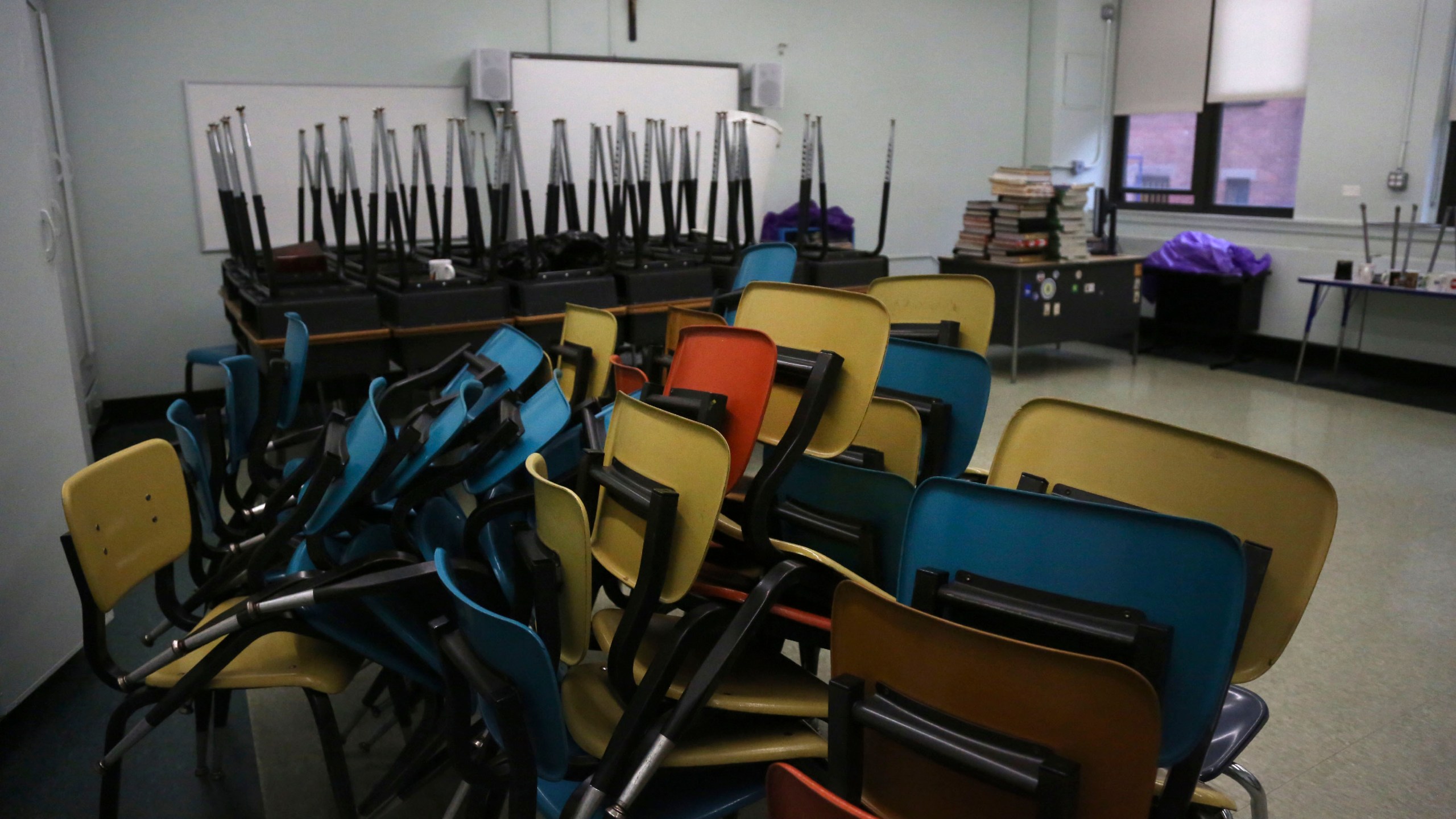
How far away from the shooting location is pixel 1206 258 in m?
6.41

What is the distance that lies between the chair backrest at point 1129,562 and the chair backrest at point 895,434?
0.58 m

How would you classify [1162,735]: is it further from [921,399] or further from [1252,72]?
[1252,72]

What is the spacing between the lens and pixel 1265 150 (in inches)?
267

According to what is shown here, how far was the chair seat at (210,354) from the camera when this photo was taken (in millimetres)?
4977

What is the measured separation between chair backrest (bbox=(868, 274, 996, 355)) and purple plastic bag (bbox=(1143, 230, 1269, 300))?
479 centimetres

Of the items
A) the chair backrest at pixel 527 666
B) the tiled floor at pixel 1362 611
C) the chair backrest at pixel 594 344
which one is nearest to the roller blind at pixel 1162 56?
the tiled floor at pixel 1362 611

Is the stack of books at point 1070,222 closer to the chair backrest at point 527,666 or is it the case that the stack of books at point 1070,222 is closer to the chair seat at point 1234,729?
the chair seat at point 1234,729

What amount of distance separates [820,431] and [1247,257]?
18.9 ft

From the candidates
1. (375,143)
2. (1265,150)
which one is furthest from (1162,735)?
(1265,150)

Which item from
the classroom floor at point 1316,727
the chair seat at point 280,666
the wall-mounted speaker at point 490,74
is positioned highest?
the wall-mounted speaker at point 490,74

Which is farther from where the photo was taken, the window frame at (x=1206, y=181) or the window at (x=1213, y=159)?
the window frame at (x=1206, y=181)

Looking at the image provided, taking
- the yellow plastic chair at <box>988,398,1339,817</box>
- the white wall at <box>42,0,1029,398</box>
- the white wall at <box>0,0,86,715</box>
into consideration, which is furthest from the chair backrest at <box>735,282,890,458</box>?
the white wall at <box>42,0,1029,398</box>

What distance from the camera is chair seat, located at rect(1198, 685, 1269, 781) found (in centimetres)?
140

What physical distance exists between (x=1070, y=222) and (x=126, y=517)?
574 centimetres
